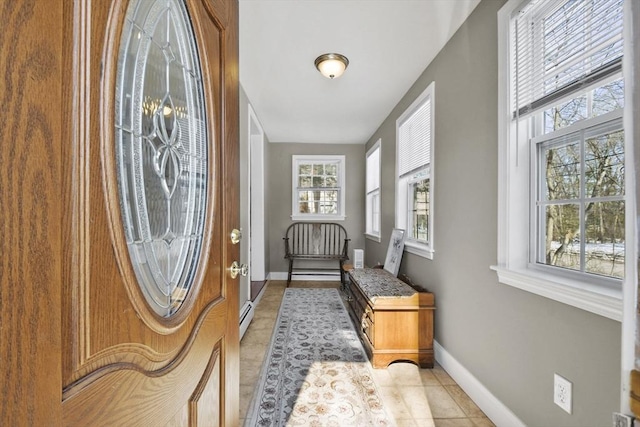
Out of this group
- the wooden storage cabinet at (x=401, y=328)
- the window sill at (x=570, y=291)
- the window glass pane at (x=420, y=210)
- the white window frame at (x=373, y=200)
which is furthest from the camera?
the white window frame at (x=373, y=200)

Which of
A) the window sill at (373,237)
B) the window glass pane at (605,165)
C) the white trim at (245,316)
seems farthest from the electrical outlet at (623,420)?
the window sill at (373,237)

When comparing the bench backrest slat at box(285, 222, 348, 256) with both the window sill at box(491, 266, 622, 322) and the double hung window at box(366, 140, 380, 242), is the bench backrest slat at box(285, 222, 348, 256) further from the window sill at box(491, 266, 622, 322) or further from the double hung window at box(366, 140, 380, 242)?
the window sill at box(491, 266, 622, 322)

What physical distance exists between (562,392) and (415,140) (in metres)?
2.39

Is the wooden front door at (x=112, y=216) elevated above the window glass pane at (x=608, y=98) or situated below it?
below

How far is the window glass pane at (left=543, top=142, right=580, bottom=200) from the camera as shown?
136cm

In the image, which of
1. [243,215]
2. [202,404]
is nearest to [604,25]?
[202,404]

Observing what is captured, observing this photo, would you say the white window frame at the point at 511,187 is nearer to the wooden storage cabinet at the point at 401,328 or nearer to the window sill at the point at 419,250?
the wooden storage cabinet at the point at 401,328

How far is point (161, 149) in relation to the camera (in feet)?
2.55

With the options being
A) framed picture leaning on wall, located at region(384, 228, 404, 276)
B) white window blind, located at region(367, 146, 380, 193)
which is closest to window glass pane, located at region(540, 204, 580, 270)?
framed picture leaning on wall, located at region(384, 228, 404, 276)

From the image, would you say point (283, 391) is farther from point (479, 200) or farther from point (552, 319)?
point (479, 200)

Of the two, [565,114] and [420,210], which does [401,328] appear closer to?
[420,210]

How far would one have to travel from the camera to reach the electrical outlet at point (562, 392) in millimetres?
1267

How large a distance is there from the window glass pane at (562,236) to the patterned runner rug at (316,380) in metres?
1.22

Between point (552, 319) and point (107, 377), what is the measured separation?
1621 millimetres
